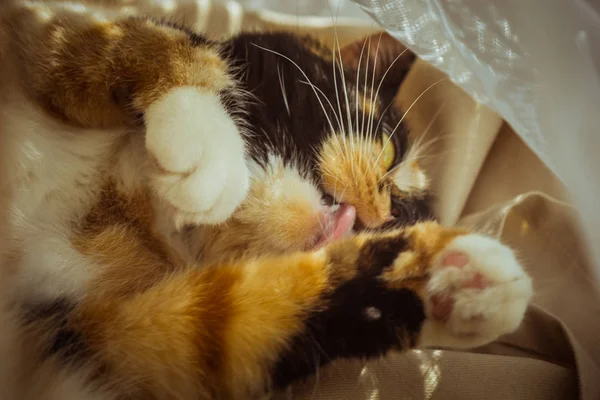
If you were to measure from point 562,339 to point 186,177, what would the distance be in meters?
0.52

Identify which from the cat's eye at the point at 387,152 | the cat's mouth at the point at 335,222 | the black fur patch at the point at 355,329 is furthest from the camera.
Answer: the cat's eye at the point at 387,152

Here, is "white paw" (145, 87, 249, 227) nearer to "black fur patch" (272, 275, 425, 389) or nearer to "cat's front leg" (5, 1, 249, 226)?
"cat's front leg" (5, 1, 249, 226)

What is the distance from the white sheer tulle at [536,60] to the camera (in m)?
0.55

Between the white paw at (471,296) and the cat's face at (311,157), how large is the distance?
212mm

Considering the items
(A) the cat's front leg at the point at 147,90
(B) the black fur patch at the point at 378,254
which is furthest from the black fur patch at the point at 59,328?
(B) the black fur patch at the point at 378,254

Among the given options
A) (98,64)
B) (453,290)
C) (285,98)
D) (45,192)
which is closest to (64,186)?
(45,192)

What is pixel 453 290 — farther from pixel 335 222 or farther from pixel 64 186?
pixel 64 186

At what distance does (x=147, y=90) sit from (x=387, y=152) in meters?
0.40

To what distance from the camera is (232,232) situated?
0.70m

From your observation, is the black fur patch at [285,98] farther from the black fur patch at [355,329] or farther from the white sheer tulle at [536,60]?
the black fur patch at [355,329]

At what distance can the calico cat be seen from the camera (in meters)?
0.50

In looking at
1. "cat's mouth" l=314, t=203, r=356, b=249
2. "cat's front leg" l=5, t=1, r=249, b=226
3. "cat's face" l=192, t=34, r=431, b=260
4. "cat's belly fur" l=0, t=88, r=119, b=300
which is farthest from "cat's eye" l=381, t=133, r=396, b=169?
"cat's belly fur" l=0, t=88, r=119, b=300

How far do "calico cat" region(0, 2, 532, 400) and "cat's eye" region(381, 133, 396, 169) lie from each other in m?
0.03

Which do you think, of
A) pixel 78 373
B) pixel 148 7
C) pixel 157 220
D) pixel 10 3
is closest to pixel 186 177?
pixel 157 220
